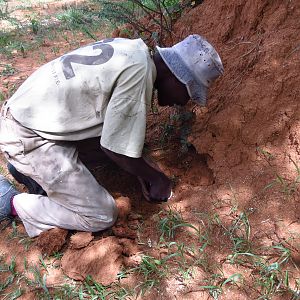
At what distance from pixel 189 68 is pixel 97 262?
45.7 inches

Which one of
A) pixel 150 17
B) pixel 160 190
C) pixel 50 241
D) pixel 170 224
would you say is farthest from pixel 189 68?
pixel 150 17

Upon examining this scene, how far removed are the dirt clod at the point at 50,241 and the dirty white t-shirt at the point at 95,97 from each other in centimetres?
55

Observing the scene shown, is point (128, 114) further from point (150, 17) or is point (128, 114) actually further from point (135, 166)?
point (150, 17)

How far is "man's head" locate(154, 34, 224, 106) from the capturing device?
2203 mm

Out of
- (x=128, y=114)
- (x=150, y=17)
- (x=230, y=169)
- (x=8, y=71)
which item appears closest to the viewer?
(x=128, y=114)

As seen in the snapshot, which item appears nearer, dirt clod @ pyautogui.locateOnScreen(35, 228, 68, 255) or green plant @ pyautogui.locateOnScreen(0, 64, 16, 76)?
dirt clod @ pyautogui.locateOnScreen(35, 228, 68, 255)

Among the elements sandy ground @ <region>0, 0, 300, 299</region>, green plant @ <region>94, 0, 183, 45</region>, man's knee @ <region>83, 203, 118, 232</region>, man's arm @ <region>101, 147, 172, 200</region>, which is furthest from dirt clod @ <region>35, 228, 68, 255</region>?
green plant @ <region>94, 0, 183, 45</region>

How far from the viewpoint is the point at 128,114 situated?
6.99ft

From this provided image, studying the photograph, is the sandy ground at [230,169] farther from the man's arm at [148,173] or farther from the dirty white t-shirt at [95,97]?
the dirty white t-shirt at [95,97]

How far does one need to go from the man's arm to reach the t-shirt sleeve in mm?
80

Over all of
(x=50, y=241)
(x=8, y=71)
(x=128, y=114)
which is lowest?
(x=8, y=71)

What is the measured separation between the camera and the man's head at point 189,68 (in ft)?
7.23

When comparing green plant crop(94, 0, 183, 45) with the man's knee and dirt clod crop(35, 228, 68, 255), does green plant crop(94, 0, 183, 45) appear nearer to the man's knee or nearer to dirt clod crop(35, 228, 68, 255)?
the man's knee

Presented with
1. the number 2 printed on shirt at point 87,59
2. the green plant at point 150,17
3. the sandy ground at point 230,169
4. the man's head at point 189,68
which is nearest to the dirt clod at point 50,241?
the sandy ground at point 230,169
